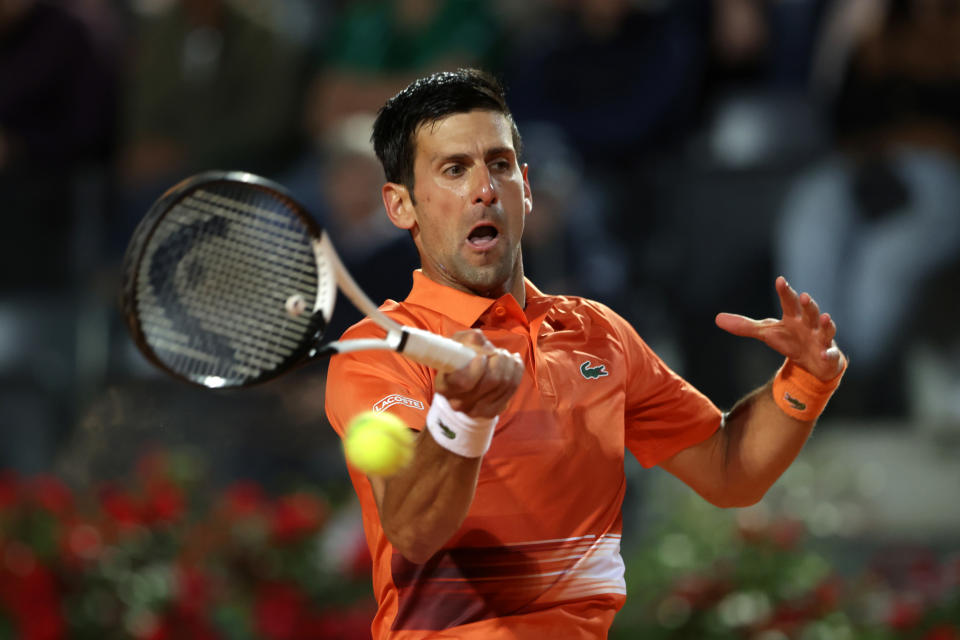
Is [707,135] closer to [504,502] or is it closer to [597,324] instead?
[597,324]

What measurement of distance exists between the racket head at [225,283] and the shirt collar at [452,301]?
25 cm

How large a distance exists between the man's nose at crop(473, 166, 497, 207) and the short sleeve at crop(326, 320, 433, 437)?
0.34 metres

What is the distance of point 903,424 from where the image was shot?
523 centimetres

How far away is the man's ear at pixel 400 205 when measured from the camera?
2762 mm

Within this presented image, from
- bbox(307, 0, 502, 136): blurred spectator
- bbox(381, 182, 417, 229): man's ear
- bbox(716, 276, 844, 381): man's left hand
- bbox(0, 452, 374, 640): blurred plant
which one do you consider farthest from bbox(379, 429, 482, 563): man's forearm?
bbox(307, 0, 502, 136): blurred spectator

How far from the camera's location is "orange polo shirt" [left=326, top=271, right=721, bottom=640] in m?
2.46

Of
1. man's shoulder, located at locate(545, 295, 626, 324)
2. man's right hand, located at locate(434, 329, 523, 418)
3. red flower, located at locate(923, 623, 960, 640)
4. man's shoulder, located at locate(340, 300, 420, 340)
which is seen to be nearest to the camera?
man's right hand, located at locate(434, 329, 523, 418)

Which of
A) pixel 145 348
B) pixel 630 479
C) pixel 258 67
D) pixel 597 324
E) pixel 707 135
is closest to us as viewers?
pixel 145 348

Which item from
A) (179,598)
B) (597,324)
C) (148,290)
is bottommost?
(179,598)

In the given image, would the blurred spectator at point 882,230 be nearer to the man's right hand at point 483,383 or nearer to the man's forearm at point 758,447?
the man's forearm at point 758,447

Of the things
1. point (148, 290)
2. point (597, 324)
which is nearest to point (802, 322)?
point (597, 324)

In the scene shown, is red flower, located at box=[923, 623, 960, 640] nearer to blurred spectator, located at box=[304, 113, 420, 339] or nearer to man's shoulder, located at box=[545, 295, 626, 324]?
man's shoulder, located at box=[545, 295, 626, 324]

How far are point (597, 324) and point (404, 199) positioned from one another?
505 millimetres

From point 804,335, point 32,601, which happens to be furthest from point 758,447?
point 32,601
